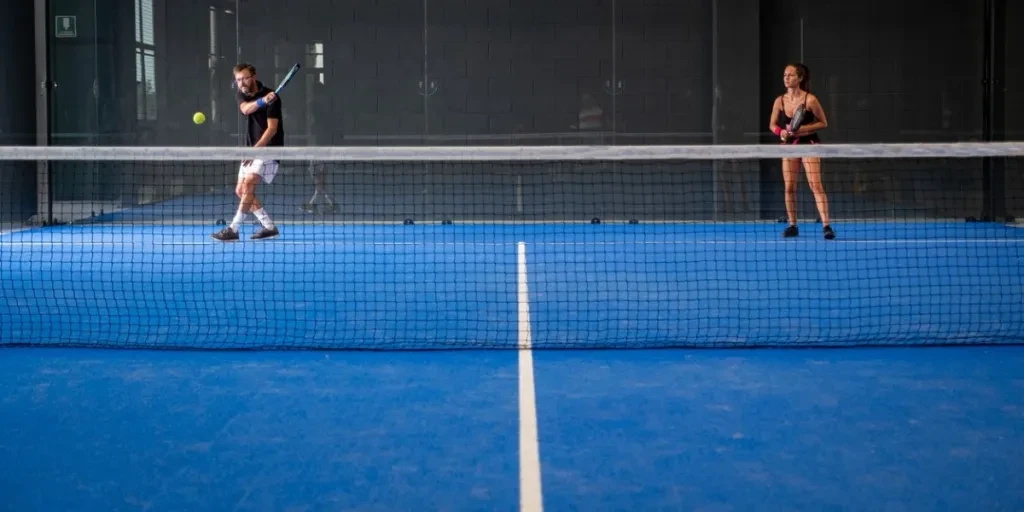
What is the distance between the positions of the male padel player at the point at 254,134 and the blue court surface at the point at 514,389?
6.23 feet

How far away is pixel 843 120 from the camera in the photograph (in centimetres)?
1377

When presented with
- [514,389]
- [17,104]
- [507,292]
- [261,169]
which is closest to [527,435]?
[514,389]

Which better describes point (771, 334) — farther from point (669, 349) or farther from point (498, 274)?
point (498, 274)

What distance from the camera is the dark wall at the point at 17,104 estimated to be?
41.0 feet

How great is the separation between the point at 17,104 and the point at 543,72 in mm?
6012

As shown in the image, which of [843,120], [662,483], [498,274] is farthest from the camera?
[843,120]

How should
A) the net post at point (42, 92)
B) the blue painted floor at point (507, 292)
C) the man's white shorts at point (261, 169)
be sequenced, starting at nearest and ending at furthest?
the blue painted floor at point (507, 292) < the man's white shorts at point (261, 169) < the net post at point (42, 92)

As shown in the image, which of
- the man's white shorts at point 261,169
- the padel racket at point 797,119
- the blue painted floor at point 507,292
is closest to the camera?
the blue painted floor at point 507,292

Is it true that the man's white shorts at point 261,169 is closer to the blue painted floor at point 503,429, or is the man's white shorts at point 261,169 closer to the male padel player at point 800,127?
the male padel player at point 800,127

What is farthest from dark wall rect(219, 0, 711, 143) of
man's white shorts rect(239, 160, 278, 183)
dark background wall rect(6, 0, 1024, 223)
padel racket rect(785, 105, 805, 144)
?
man's white shorts rect(239, 160, 278, 183)

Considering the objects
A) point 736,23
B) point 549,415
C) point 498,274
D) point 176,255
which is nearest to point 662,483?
point 549,415

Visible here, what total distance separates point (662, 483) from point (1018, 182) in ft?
39.2

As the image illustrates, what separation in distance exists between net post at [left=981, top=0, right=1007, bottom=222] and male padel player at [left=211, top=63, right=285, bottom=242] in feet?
27.3

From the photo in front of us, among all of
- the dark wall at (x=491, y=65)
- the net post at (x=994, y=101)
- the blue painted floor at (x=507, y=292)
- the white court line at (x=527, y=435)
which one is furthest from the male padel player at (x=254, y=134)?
the net post at (x=994, y=101)
